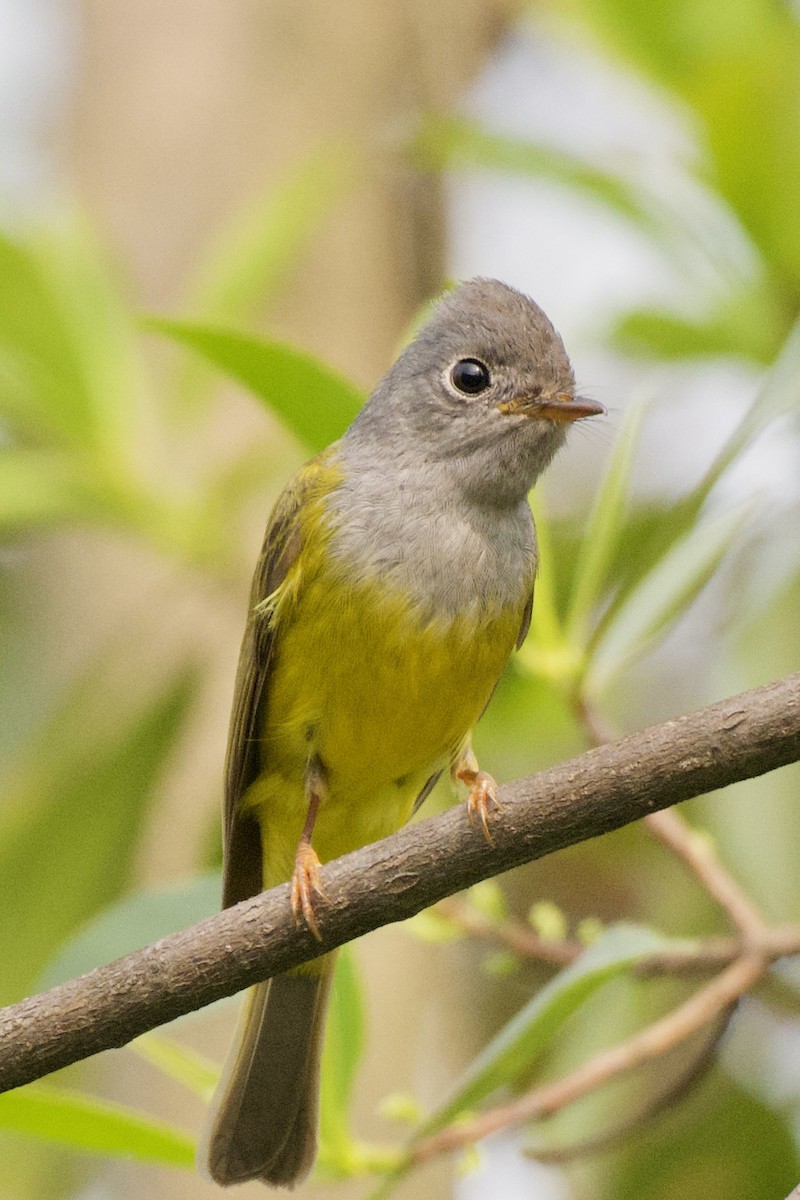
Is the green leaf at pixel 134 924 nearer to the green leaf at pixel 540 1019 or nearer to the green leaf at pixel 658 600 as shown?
the green leaf at pixel 540 1019

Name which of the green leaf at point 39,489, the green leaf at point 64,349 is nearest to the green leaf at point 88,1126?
the green leaf at point 39,489

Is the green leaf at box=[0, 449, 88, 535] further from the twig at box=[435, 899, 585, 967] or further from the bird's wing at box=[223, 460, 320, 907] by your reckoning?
the twig at box=[435, 899, 585, 967]

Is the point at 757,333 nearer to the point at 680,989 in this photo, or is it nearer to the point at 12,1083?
the point at 680,989

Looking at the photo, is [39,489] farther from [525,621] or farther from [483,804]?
[483,804]

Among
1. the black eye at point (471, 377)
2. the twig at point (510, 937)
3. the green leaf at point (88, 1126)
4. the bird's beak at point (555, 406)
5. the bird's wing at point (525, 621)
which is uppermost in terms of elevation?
the bird's beak at point (555, 406)

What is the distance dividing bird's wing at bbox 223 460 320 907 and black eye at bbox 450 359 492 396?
375 mm

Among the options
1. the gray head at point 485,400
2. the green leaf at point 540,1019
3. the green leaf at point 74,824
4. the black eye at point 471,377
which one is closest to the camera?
the green leaf at point 540,1019

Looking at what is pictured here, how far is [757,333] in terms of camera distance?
3.77m

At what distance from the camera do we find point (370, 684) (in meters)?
3.20

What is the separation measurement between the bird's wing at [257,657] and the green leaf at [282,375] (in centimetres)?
31

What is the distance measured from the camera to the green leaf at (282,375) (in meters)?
3.01

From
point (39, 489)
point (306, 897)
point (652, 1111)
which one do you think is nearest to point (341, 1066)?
point (652, 1111)

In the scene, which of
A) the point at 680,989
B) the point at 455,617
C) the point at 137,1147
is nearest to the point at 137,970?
the point at 137,1147

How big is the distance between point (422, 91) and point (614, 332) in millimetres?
2058
